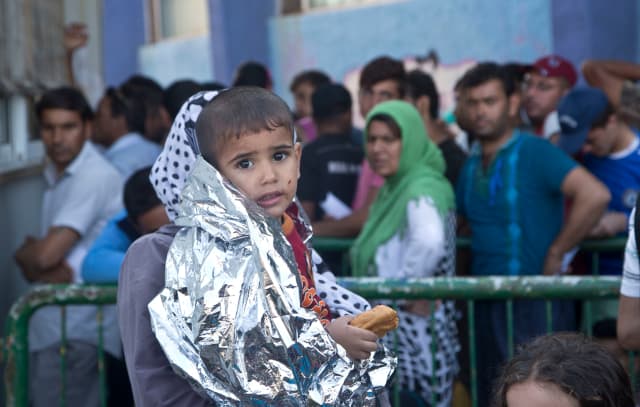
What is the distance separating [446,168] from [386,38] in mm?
5032

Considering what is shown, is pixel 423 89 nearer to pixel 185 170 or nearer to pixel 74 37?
pixel 74 37

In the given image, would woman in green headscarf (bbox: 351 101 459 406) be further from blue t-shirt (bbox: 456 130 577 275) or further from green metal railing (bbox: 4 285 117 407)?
green metal railing (bbox: 4 285 117 407)

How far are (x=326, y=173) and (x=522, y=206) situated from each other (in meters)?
1.22

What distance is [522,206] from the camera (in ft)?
14.7

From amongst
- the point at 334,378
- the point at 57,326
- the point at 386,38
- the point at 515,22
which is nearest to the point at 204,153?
the point at 334,378

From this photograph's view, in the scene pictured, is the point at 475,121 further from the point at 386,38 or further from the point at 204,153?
the point at 386,38

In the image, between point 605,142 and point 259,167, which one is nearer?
point 259,167

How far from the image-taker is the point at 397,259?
450cm

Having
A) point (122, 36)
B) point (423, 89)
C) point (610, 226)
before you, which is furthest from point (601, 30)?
point (122, 36)

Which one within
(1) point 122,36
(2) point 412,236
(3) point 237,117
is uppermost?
(1) point 122,36

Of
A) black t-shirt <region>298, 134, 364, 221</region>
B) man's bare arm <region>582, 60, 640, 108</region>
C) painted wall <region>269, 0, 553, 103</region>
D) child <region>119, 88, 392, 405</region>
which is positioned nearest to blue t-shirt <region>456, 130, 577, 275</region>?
black t-shirt <region>298, 134, 364, 221</region>

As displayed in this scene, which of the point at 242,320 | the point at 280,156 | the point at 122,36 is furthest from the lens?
the point at 122,36

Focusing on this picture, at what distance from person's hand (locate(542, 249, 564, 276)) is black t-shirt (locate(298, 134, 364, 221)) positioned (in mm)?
1259

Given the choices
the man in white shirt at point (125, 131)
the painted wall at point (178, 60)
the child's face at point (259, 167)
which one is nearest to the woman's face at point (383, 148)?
the man in white shirt at point (125, 131)
